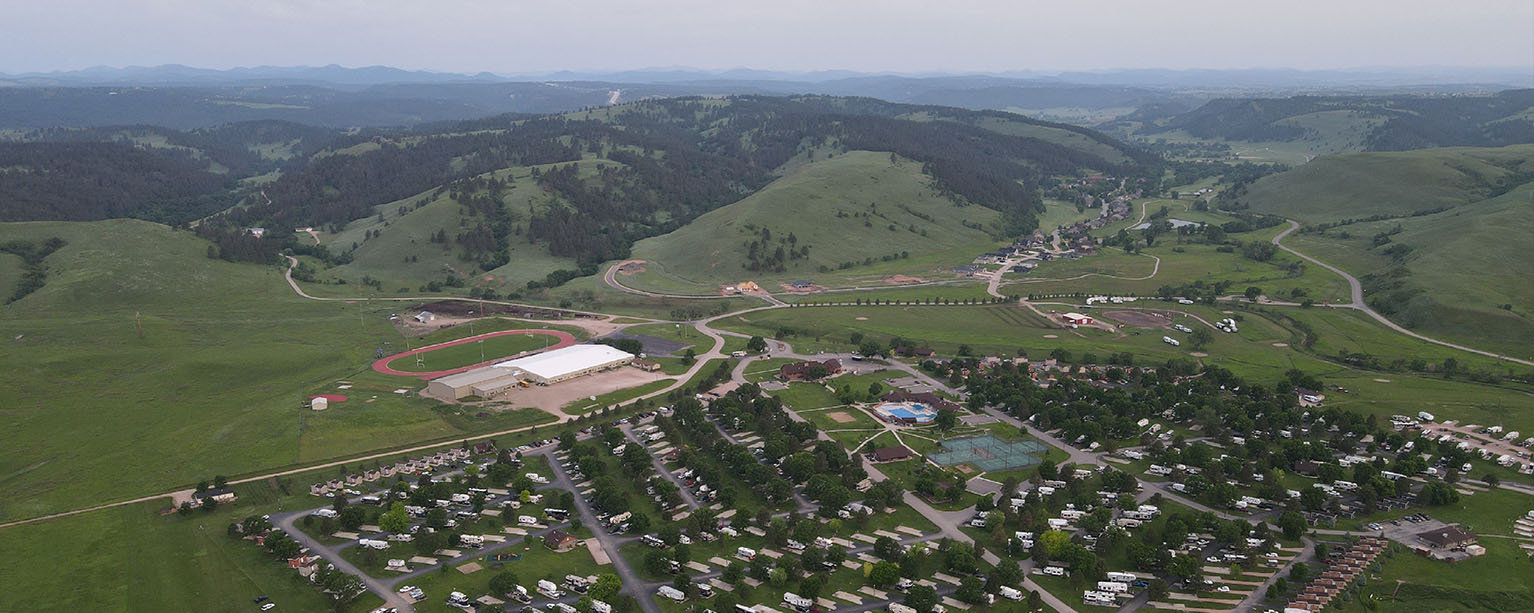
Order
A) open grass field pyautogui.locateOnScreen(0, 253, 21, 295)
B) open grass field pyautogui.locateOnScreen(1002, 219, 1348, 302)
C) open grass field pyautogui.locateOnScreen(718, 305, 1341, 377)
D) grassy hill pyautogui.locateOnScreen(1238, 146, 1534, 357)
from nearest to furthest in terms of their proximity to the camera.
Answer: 1. open grass field pyautogui.locateOnScreen(718, 305, 1341, 377)
2. grassy hill pyautogui.locateOnScreen(1238, 146, 1534, 357)
3. open grass field pyautogui.locateOnScreen(0, 253, 21, 295)
4. open grass field pyautogui.locateOnScreen(1002, 219, 1348, 302)

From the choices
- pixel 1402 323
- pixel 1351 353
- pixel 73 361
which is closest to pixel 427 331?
pixel 73 361

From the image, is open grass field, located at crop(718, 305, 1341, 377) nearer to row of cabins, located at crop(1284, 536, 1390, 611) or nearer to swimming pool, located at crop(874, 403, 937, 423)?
swimming pool, located at crop(874, 403, 937, 423)

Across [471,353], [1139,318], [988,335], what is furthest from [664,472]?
[1139,318]

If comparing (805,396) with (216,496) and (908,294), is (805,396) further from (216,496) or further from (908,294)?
(908,294)

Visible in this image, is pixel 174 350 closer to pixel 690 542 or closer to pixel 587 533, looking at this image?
pixel 587 533

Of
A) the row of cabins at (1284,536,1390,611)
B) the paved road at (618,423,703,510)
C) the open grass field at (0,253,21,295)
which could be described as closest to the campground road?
the row of cabins at (1284,536,1390,611)
